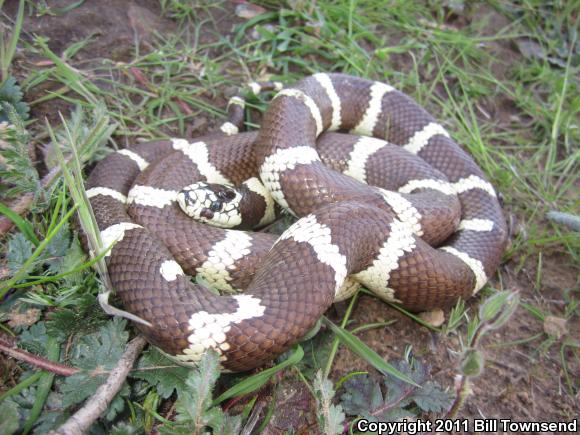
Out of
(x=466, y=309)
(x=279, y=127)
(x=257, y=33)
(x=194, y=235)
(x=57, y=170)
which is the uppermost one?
(x=257, y=33)

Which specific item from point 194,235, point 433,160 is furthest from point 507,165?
point 194,235

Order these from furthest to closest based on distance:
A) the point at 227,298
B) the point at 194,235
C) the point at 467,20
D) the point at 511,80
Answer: the point at 467,20
the point at 511,80
the point at 194,235
the point at 227,298

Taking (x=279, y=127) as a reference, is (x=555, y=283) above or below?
below

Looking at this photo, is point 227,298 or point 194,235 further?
point 194,235

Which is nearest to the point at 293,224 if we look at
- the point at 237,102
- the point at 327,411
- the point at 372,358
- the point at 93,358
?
the point at 372,358

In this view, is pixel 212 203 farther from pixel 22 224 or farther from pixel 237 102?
pixel 22 224

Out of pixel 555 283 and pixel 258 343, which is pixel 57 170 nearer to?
pixel 258 343

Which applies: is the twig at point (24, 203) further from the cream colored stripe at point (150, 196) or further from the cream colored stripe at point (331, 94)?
the cream colored stripe at point (331, 94)
